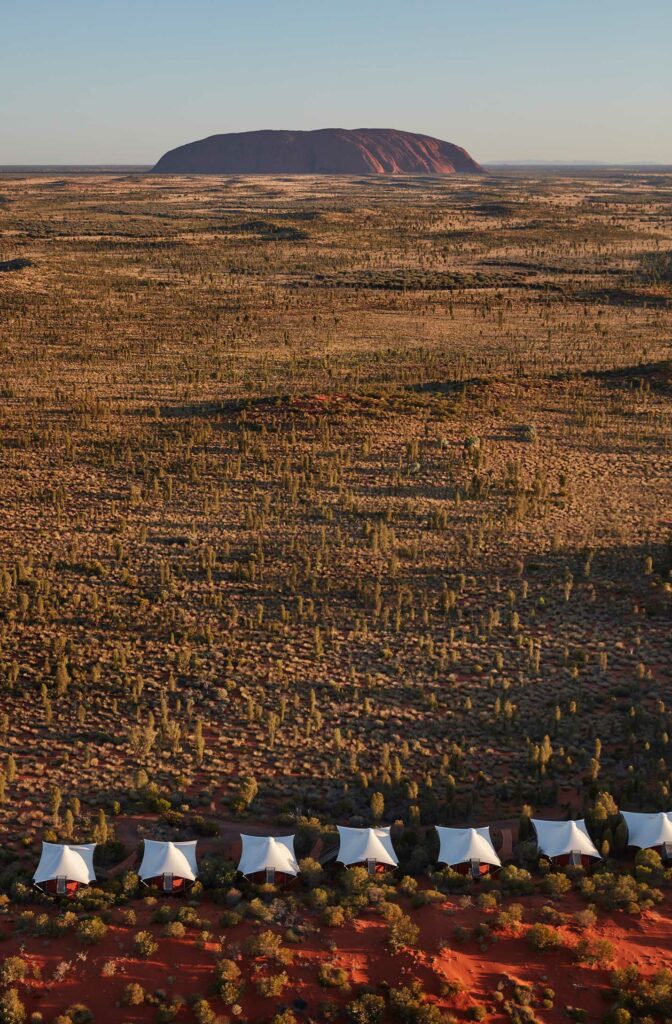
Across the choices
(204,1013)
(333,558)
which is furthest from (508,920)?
(333,558)

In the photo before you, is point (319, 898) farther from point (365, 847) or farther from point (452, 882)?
point (452, 882)

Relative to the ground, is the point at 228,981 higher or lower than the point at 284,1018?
higher

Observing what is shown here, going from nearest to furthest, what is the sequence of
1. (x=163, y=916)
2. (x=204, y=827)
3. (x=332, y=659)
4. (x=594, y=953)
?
1. (x=594, y=953)
2. (x=163, y=916)
3. (x=204, y=827)
4. (x=332, y=659)

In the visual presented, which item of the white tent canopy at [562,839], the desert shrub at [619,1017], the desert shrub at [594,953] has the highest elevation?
the white tent canopy at [562,839]

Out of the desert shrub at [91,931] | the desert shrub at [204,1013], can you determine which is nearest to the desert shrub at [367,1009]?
the desert shrub at [204,1013]

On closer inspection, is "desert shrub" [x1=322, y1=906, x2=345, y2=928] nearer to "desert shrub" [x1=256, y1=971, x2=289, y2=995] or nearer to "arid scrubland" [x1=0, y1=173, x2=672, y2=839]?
"desert shrub" [x1=256, y1=971, x2=289, y2=995]

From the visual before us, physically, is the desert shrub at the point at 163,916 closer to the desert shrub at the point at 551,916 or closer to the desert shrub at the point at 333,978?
the desert shrub at the point at 333,978
